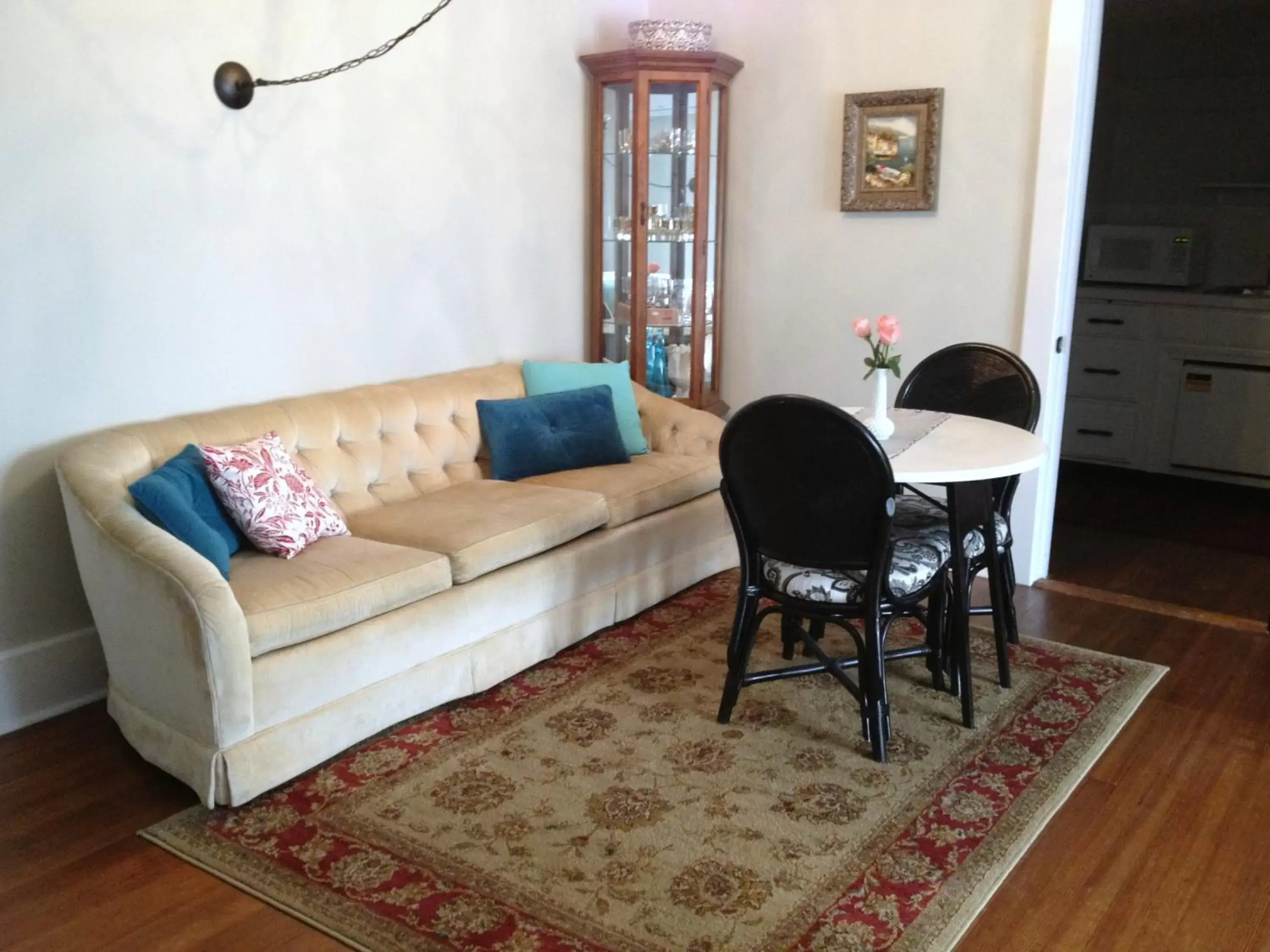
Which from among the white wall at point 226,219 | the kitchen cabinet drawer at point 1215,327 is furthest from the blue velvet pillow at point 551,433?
the kitchen cabinet drawer at point 1215,327

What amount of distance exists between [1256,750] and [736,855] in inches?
58.5

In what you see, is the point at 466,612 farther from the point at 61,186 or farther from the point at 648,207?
the point at 648,207

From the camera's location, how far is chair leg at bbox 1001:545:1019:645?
3.39 meters

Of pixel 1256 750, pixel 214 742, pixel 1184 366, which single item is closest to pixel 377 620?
pixel 214 742

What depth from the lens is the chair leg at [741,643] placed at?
285cm

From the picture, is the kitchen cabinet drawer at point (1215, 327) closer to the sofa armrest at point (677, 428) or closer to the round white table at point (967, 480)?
the sofa armrest at point (677, 428)

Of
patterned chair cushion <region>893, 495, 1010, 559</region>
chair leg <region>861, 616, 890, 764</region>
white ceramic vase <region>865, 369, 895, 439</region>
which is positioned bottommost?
chair leg <region>861, 616, 890, 764</region>

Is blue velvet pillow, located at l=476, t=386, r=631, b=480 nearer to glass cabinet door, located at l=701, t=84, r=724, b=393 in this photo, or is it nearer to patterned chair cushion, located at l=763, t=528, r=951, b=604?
glass cabinet door, located at l=701, t=84, r=724, b=393

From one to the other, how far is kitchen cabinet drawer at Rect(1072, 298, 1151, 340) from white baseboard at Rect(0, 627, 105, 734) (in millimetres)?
4708

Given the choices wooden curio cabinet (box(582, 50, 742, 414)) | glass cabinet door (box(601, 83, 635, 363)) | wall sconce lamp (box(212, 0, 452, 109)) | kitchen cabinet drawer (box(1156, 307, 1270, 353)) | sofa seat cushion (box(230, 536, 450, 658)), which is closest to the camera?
sofa seat cushion (box(230, 536, 450, 658))

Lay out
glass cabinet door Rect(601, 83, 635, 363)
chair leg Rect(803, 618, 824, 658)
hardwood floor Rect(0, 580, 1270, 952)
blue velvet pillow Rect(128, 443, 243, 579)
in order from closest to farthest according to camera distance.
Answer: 1. hardwood floor Rect(0, 580, 1270, 952)
2. blue velvet pillow Rect(128, 443, 243, 579)
3. chair leg Rect(803, 618, 824, 658)
4. glass cabinet door Rect(601, 83, 635, 363)

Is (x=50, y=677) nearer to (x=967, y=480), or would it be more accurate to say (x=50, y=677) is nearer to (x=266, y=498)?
(x=266, y=498)

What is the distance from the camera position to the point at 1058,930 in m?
2.12

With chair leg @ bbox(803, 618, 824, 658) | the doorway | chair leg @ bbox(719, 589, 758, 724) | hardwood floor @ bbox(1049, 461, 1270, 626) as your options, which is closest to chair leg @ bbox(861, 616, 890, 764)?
chair leg @ bbox(719, 589, 758, 724)
